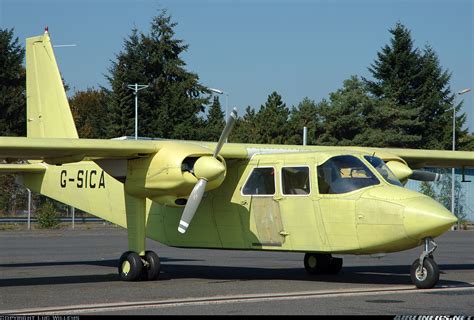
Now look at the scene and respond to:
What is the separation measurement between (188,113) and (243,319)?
59.1 metres

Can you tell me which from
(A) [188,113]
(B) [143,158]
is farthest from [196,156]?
(A) [188,113]

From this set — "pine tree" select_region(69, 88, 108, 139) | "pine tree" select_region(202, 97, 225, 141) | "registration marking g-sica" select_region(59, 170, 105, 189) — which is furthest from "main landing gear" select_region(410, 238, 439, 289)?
"pine tree" select_region(69, 88, 108, 139)

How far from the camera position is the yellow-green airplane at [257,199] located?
16297 millimetres

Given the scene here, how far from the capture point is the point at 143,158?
18281 mm

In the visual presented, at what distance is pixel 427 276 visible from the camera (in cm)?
1602

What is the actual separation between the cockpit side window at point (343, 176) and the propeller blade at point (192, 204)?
2.34 meters

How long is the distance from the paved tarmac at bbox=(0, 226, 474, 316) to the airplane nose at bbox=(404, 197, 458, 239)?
3.49ft

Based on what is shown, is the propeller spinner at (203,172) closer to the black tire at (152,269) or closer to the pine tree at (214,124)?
the black tire at (152,269)

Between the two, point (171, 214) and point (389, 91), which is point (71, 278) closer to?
point (171, 214)

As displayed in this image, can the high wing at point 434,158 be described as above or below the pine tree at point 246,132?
below

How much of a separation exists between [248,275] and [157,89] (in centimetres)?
5319

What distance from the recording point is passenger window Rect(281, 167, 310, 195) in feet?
57.8

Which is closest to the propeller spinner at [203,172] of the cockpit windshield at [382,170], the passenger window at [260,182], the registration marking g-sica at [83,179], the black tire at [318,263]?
the passenger window at [260,182]

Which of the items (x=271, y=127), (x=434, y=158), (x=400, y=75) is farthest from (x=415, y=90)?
(x=434, y=158)
